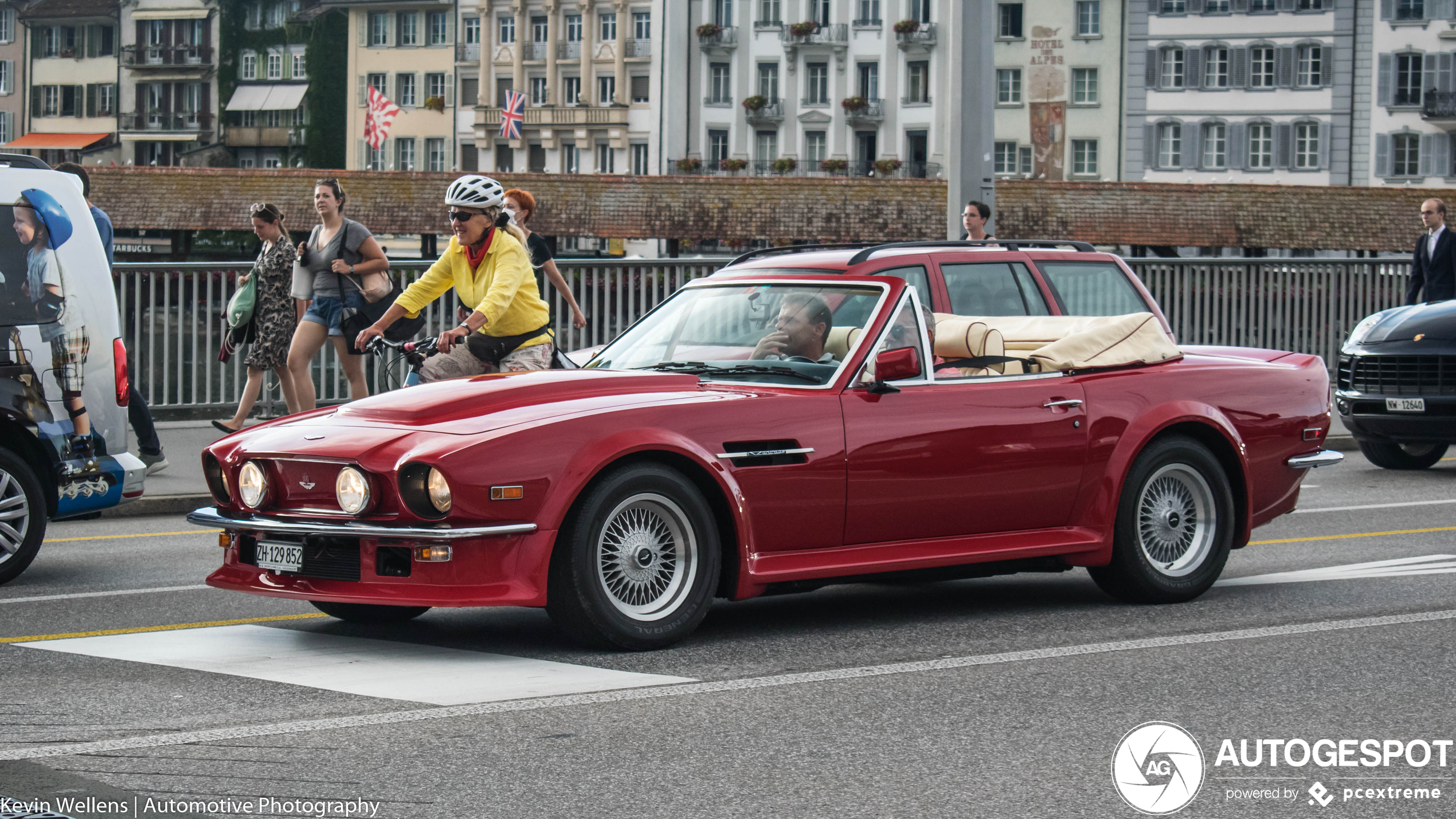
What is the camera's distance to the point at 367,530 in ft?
21.5

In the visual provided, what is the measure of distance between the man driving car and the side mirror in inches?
9.0

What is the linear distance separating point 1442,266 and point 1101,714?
12742 mm

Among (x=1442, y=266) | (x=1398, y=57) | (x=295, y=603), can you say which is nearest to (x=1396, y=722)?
(x=295, y=603)

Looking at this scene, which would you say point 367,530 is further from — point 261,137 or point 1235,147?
point 261,137

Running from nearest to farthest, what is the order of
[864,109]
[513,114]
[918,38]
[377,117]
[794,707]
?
[794,707] < [377,117] < [513,114] < [918,38] < [864,109]

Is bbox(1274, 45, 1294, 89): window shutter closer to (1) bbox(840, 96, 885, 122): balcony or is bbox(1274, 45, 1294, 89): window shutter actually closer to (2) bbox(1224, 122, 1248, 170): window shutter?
(2) bbox(1224, 122, 1248, 170): window shutter

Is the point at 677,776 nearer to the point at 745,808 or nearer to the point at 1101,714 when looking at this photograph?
the point at 745,808

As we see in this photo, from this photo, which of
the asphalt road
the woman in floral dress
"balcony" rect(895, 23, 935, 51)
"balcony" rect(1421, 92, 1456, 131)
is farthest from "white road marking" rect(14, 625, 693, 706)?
"balcony" rect(895, 23, 935, 51)

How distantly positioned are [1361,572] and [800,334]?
11.0 ft

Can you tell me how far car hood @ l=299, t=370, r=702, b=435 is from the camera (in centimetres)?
681

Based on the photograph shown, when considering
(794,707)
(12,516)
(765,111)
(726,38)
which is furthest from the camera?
(726,38)

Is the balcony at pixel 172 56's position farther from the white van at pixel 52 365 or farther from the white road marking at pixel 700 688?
the white road marking at pixel 700 688

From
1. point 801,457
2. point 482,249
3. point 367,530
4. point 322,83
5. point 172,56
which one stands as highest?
point 172,56

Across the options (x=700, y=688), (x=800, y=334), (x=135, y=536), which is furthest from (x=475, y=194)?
(x=700, y=688)
